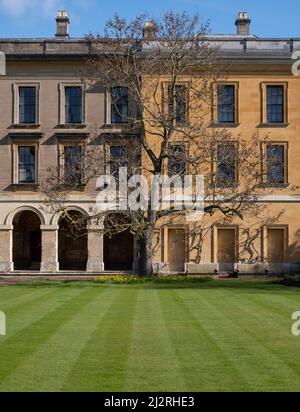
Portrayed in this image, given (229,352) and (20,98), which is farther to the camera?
(20,98)

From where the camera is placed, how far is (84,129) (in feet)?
128

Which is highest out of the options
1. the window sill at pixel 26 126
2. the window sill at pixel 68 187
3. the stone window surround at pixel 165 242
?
the window sill at pixel 26 126

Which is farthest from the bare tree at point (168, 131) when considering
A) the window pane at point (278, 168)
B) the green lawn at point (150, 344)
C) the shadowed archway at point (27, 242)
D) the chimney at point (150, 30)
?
the green lawn at point (150, 344)

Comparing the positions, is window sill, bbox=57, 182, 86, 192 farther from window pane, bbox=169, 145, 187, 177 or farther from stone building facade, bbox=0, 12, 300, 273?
window pane, bbox=169, 145, 187, 177

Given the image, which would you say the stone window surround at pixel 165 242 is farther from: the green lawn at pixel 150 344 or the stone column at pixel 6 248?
the green lawn at pixel 150 344

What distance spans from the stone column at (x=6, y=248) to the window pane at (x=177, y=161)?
10.4m

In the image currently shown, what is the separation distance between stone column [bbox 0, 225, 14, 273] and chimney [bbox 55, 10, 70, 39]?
11.8 metres

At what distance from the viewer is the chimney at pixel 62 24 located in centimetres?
4156

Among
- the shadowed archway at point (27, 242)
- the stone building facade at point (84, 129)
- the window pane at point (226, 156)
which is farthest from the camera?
the shadowed archway at point (27, 242)

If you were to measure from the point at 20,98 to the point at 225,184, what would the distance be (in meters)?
13.6

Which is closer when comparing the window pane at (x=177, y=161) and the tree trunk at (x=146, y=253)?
the window pane at (x=177, y=161)

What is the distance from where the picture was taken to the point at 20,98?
39.3m

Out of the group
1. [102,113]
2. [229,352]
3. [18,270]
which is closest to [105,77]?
[102,113]

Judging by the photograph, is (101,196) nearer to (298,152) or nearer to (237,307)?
(298,152)
